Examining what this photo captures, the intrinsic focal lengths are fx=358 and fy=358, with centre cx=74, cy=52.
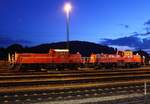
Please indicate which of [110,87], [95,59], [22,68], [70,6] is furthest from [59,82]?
[95,59]

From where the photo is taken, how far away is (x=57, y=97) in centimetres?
1736

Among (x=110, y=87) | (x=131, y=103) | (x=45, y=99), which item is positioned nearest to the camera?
(x=131, y=103)

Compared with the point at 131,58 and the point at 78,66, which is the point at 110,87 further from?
the point at 131,58

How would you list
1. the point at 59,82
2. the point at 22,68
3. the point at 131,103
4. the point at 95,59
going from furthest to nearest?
1. the point at 95,59
2. the point at 22,68
3. the point at 59,82
4. the point at 131,103

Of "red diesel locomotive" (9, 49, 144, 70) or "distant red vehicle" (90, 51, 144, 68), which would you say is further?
"distant red vehicle" (90, 51, 144, 68)

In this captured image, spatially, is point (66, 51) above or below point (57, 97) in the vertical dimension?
above

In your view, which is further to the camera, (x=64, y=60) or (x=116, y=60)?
(x=116, y=60)

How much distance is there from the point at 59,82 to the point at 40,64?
20686 mm

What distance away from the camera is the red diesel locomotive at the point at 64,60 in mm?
44094

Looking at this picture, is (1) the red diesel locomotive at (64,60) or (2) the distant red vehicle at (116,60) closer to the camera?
(1) the red diesel locomotive at (64,60)

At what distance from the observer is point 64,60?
46688mm

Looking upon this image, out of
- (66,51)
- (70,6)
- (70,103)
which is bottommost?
(70,103)

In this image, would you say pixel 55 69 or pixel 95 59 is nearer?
pixel 55 69

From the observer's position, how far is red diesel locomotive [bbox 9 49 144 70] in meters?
44.1
